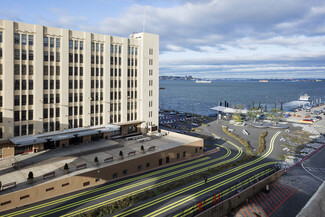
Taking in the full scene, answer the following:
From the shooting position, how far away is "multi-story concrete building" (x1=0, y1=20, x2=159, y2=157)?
4084 centimetres

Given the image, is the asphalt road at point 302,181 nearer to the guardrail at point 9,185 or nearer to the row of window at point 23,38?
the guardrail at point 9,185

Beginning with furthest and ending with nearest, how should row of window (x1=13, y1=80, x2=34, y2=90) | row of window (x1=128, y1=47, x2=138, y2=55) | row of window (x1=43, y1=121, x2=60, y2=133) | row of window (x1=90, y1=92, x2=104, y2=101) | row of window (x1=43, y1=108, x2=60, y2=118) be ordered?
row of window (x1=128, y1=47, x2=138, y2=55) < row of window (x1=90, y1=92, x2=104, y2=101) < row of window (x1=43, y1=121, x2=60, y2=133) < row of window (x1=43, y1=108, x2=60, y2=118) < row of window (x1=13, y1=80, x2=34, y2=90)

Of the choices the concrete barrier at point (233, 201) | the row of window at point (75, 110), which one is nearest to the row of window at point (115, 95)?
the row of window at point (75, 110)

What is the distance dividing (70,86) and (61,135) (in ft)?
→ 31.2

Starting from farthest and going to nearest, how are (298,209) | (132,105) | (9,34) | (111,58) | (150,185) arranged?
(132,105) → (111,58) → (9,34) → (150,185) → (298,209)

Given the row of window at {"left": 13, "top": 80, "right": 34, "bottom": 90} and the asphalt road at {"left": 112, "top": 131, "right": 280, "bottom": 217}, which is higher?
the row of window at {"left": 13, "top": 80, "right": 34, "bottom": 90}

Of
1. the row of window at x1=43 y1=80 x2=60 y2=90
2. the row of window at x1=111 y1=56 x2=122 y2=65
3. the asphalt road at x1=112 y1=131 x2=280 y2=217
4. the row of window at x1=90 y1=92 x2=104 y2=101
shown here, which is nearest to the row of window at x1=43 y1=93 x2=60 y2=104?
the row of window at x1=43 y1=80 x2=60 y2=90

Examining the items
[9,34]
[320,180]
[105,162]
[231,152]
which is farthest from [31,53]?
[320,180]

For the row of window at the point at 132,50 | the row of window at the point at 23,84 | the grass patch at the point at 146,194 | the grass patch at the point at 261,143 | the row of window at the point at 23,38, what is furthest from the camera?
the grass patch at the point at 261,143

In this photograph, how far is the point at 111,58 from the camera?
53469mm

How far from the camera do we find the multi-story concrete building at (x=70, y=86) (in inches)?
1608

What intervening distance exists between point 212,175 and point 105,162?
1765 cm

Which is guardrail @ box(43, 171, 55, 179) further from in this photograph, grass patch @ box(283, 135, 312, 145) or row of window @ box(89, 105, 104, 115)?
grass patch @ box(283, 135, 312, 145)

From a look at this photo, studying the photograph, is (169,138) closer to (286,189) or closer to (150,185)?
(150,185)
